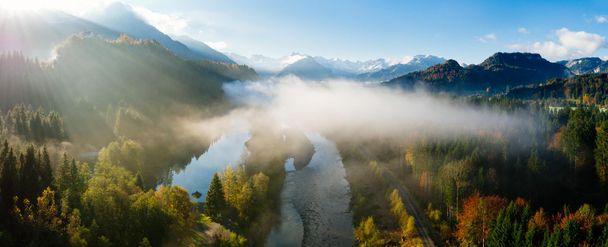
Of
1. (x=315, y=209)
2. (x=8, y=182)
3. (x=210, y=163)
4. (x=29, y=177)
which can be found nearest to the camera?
(x=8, y=182)

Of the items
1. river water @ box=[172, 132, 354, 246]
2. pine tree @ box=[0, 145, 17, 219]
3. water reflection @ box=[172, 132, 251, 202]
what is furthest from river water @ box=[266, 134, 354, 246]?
pine tree @ box=[0, 145, 17, 219]

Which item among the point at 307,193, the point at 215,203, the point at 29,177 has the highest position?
the point at 29,177

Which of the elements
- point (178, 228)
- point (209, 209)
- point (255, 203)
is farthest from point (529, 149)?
point (178, 228)

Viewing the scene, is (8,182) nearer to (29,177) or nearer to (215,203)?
(29,177)

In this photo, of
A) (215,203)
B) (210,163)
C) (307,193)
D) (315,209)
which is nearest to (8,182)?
(215,203)

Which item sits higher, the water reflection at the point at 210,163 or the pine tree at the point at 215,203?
the pine tree at the point at 215,203

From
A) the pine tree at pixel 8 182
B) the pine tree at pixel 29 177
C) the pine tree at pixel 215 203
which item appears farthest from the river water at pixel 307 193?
the pine tree at pixel 8 182

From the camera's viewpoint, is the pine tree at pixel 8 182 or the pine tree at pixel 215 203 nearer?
the pine tree at pixel 8 182

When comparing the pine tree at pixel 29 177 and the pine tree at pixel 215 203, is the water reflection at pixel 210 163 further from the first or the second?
the pine tree at pixel 29 177

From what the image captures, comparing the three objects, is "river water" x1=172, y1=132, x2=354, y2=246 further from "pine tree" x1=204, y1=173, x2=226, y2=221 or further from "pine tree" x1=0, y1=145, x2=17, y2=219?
"pine tree" x1=0, y1=145, x2=17, y2=219

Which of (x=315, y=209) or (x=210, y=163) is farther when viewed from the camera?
(x=210, y=163)
